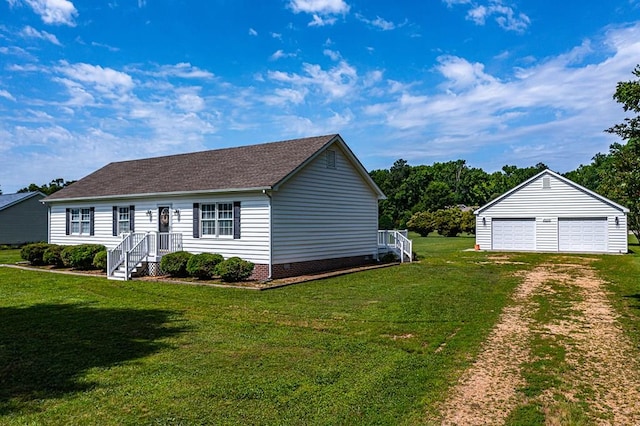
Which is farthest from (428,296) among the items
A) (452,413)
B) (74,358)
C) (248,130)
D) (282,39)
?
(248,130)

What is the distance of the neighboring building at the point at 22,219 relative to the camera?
37500 millimetres

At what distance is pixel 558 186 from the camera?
28.4 m

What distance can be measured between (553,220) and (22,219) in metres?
40.9

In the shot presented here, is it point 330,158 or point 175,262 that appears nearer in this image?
point 175,262

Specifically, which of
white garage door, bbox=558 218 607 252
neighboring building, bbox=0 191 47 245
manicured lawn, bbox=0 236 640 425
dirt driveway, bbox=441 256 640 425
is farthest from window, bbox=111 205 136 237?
white garage door, bbox=558 218 607 252

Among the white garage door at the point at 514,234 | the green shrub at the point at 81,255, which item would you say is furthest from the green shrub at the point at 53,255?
the white garage door at the point at 514,234

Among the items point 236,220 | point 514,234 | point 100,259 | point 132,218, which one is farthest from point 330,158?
point 514,234

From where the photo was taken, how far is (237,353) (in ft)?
23.7

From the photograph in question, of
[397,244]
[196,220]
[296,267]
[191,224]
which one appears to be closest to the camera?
[296,267]

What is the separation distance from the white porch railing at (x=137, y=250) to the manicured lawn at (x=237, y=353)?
3281mm

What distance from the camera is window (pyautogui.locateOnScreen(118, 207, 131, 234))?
66.9ft

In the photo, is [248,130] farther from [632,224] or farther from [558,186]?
[632,224]

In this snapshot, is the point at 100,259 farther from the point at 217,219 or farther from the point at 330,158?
the point at 330,158

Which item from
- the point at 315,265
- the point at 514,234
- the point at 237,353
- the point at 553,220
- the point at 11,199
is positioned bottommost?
the point at 237,353
